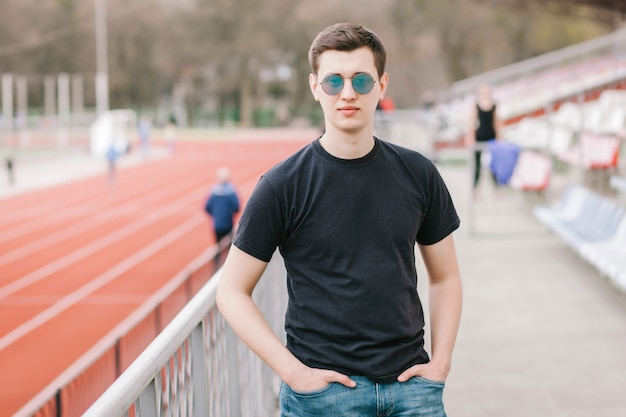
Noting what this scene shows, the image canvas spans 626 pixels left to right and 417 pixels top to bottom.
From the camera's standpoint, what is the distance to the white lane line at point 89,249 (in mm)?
16641

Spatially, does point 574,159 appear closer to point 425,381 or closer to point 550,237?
point 550,237

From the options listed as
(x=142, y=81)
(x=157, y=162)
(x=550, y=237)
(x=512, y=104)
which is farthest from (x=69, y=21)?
(x=550, y=237)

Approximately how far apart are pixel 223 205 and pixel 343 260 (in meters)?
13.1

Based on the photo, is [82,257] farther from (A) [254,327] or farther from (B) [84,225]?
(A) [254,327]

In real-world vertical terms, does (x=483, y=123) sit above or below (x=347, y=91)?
below

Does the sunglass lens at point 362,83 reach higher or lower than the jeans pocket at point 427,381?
higher

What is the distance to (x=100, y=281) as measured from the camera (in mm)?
16609

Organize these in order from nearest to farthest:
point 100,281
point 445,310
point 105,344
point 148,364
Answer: point 148,364 < point 445,310 < point 105,344 < point 100,281

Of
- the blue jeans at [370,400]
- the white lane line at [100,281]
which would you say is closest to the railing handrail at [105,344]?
the white lane line at [100,281]

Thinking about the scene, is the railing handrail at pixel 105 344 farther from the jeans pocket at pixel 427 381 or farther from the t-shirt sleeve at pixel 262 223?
the jeans pocket at pixel 427 381

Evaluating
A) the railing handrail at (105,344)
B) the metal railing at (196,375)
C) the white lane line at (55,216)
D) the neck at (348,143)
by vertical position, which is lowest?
the white lane line at (55,216)

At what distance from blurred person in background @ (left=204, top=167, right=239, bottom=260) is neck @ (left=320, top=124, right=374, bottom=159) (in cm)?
1289

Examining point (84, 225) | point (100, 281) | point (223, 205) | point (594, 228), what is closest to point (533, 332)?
point (594, 228)

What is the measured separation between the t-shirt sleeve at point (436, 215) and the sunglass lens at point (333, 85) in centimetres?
36
